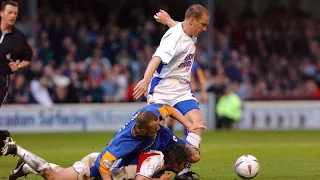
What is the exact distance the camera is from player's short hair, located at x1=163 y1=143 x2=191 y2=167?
8656 millimetres

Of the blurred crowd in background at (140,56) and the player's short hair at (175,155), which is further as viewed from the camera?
the blurred crowd in background at (140,56)

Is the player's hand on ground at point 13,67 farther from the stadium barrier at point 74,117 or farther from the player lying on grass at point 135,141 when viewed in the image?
the stadium barrier at point 74,117

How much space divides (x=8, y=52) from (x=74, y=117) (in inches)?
448

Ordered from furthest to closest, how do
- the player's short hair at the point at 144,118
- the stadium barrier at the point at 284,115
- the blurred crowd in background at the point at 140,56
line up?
the stadium barrier at the point at 284,115
the blurred crowd in background at the point at 140,56
the player's short hair at the point at 144,118

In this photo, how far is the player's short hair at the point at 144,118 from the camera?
809 centimetres

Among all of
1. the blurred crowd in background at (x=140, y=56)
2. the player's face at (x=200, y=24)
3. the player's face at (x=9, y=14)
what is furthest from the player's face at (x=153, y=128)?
the blurred crowd in background at (x=140, y=56)

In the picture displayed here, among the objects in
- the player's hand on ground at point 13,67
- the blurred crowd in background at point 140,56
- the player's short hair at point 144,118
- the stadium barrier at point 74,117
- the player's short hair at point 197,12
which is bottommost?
the stadium barrier at point 74,117

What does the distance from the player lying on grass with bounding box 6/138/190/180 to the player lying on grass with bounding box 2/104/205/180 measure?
0.27ft

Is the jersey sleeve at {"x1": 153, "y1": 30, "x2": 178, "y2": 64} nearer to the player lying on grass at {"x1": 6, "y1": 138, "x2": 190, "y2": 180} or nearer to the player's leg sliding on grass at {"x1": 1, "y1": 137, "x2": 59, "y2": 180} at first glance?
the player lying on grass at {"x1": 6, "y1": 138, "x2": 190, "y2": 180}

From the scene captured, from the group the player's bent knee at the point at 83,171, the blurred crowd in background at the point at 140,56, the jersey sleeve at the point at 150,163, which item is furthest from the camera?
the blurred crowd in background at the point at 140,56

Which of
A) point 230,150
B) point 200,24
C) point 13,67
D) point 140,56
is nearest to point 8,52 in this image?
point 13,67

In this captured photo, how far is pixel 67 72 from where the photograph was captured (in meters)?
23.0

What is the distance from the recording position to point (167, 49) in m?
9.40

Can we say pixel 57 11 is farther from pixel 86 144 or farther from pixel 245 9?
pixel 86 144
